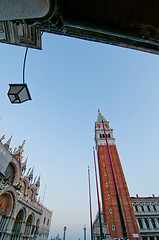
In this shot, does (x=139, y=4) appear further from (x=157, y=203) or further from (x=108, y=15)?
(x=157, y=203)

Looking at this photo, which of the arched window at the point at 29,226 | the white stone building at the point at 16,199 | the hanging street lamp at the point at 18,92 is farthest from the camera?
the arched window at the point at 29,226

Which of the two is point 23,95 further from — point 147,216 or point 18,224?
point 147,216

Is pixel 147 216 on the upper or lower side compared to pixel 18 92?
upper

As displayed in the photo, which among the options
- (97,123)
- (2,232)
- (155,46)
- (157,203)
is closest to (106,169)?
(157,203)

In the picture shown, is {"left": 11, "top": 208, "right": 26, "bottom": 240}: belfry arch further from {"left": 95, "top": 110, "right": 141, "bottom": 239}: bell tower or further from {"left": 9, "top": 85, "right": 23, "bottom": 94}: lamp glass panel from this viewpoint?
{"left": 9, "top": 85, "right": 23, "bottom": 94}: lamp glass panel


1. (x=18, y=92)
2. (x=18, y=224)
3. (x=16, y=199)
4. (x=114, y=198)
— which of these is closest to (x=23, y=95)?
(x=18, y=92)

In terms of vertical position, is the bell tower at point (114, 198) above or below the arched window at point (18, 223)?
above

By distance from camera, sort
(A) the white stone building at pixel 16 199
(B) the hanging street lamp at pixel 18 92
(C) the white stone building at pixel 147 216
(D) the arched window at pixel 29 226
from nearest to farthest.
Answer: (B) the hanging street lamp at pixel 18 92 → (A) the white stone building at pixel 16 199 → (D) the arched window at pixel 29 226 → (C) the white stone building at pixel 147 216

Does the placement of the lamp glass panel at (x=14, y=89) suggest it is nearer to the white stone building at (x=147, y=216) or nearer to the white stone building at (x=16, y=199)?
the white stone building at (x=16, y=199)

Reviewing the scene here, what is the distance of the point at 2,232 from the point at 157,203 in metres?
35.1

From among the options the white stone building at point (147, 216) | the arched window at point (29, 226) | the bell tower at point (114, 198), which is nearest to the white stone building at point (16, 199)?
the arched window at point (29, 226)

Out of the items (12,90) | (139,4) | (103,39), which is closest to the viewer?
(139,4)

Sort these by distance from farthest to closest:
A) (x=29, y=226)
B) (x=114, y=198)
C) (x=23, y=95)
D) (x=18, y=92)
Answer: (x=114, y=198), (x=29, y=226), (x=23, y=95), (x=18, y=92)

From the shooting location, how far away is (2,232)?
17359 mm
